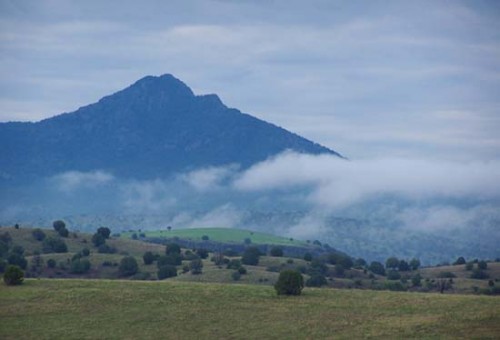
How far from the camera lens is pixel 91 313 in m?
97.2

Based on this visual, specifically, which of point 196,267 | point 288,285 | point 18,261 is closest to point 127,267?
point 196,267

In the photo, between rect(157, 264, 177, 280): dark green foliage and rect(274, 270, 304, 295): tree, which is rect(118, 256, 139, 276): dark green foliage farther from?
rect(274, 270, 304, 295): tree

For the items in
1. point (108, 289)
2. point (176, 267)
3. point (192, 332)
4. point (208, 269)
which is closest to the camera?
point (192, 332)

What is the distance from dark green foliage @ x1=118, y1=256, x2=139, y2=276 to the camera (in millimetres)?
190250

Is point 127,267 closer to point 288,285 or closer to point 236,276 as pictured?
point 236,276

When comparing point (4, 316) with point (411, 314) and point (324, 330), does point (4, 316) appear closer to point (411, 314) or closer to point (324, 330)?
point (324, 330)

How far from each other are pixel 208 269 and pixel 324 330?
97.9m

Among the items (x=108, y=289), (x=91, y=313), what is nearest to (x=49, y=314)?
(x=91, y=313)

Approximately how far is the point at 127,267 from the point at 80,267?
11.3 meters

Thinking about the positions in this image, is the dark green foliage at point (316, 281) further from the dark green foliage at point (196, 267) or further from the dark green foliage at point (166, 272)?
the dark green foliage at point (166, 272)

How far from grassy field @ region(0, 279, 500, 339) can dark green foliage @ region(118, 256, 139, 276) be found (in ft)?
253

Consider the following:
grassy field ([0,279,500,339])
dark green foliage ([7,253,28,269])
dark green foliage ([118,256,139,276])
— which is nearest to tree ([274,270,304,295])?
grassy field ([0,279,500,339])

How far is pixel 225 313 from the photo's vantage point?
3750 inches

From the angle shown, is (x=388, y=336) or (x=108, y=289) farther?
(x=108, y=289)
